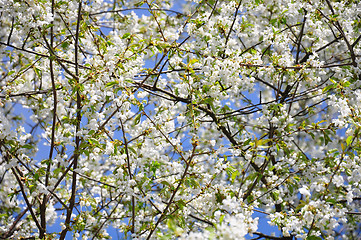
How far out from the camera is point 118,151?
3125mm

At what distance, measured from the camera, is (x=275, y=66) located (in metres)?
3.63

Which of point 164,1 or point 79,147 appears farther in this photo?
point 164,1

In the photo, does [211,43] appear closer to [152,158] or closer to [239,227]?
[152,158]

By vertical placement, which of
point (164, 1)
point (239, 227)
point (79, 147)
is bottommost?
point (239, 227)

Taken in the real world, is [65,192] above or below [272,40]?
below

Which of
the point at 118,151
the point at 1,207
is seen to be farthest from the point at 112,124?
the point at 1,207

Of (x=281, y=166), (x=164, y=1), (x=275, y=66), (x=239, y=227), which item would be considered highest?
(x=164, y=1)

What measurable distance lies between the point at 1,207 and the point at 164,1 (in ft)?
13.5

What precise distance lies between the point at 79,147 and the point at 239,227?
4.75 ft

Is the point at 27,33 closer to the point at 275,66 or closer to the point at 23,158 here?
the point at 23,158

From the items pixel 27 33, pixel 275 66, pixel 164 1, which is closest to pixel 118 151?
pixel 27 33

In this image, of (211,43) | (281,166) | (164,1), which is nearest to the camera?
(211,43)

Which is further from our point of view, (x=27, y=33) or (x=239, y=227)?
(x=27, y=33)

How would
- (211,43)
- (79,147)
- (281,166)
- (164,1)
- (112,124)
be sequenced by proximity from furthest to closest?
(164,1)
(281,166)
(211,43)
(112,124)
(79,147)
